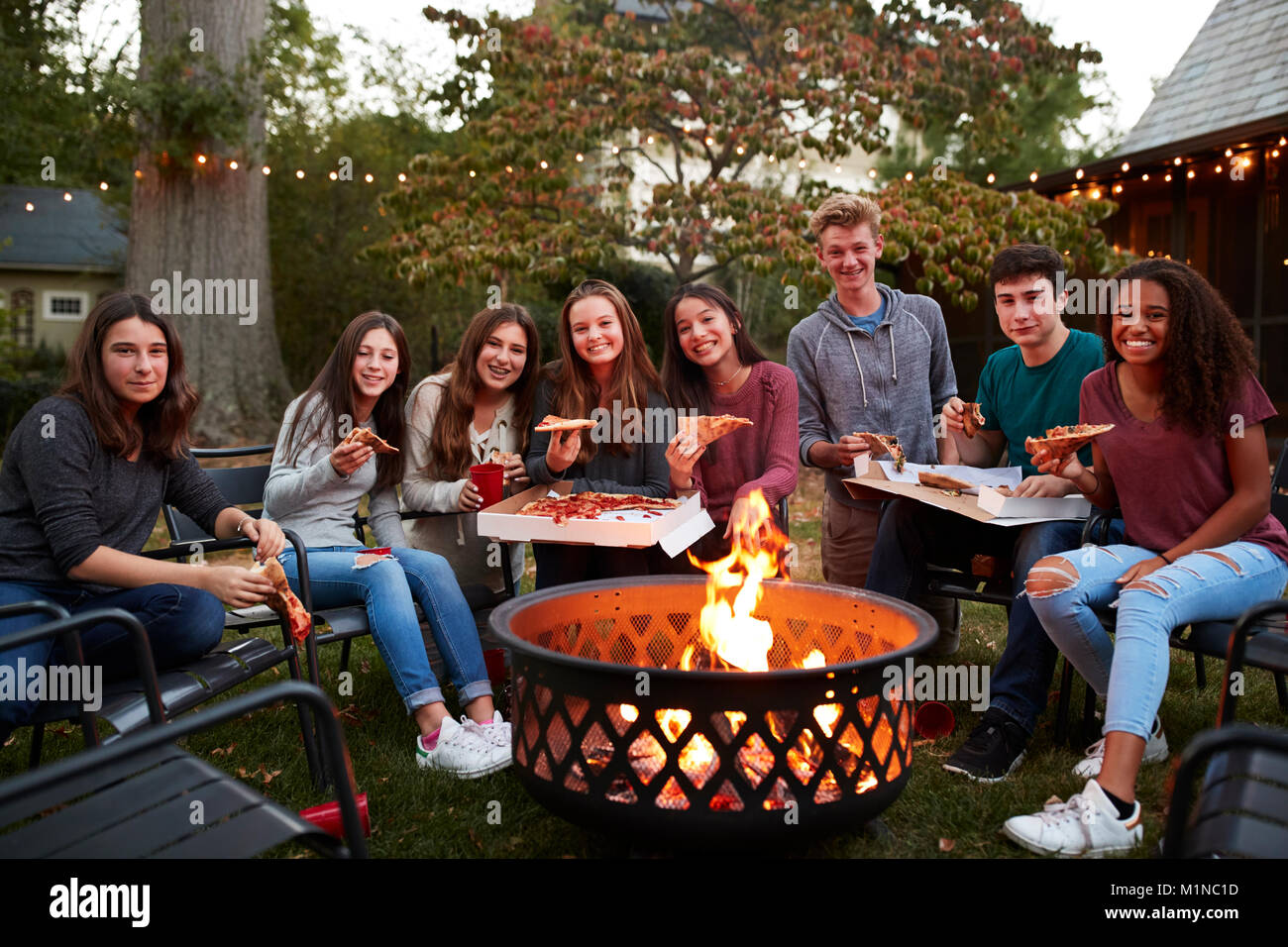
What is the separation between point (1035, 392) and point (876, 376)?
0.73m

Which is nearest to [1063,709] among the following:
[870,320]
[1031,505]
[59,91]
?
[1031,505]

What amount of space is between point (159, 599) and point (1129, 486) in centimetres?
311

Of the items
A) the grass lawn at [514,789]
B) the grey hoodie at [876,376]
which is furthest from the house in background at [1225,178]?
the grass lawn at [514,789]

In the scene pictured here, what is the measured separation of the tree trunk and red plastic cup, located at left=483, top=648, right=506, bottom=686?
24.3ft

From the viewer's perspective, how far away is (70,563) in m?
2.73

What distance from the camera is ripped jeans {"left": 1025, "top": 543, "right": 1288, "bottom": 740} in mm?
2719

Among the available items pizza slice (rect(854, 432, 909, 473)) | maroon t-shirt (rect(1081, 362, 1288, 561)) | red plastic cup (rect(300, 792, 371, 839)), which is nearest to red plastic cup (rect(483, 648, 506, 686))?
red plastic cup (rect(300, 792, 371, 839))

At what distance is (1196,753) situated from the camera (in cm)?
163

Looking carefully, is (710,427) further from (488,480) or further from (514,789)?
(514,789)

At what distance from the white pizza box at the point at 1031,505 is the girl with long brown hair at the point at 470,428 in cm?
183

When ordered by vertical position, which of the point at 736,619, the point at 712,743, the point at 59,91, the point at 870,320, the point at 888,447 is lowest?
the point at 712,743

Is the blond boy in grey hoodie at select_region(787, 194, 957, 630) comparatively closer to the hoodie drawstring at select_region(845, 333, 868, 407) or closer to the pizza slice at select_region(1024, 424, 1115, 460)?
the hoodie drawstring at select_region(845, 333, 868, 407)
